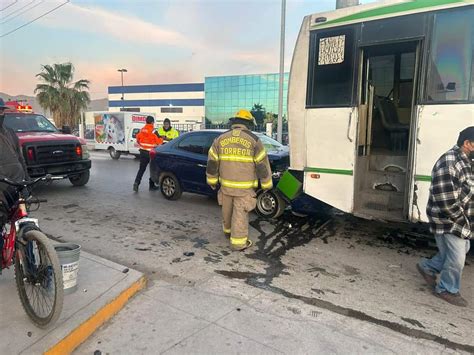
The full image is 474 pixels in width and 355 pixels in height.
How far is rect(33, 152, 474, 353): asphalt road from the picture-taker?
315cm

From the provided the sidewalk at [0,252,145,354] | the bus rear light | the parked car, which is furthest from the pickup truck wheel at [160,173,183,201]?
the sidewalk at [0,252,145,354]

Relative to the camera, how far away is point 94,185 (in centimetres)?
1030

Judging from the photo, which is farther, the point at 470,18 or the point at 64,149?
the point at 64,149

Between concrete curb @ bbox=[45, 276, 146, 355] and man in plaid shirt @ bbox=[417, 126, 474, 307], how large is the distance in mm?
3068

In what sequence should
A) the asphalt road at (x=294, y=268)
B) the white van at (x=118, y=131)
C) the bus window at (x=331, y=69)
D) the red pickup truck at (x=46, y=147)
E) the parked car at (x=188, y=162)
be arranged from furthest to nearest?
the white van at (x=118, y=131) < the red pickup truck at (x=46, y=147) < the parked car at (x=188, y=162) < the bus window at (x=331, y=69) < the asphalt road at (x=294, y=268)

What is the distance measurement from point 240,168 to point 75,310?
2654 mm

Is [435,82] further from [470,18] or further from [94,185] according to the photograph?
[94,185]

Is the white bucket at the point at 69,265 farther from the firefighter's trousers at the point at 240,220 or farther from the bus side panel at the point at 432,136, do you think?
the bus side panel at the point at 432,136

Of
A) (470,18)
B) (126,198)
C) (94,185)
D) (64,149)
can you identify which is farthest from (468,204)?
(94,185)

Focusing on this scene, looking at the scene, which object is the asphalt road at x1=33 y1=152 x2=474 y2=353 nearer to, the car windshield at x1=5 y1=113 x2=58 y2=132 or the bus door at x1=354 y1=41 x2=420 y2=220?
the bus door at x1=354 y1=41 x2=420 y2=220

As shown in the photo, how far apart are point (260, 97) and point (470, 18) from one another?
6300 centimetres

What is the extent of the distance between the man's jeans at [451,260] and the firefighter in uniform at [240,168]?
2.20 metres

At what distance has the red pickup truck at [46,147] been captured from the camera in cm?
828

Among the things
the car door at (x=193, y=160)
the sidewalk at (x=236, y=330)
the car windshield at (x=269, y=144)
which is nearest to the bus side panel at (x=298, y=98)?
the car windshield at (x=269, y=144)
